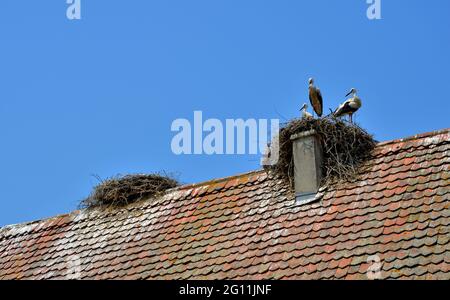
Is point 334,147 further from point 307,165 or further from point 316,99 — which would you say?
point 316,99

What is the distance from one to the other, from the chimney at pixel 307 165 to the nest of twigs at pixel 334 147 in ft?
0.35

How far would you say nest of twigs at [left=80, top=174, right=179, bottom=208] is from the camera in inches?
627

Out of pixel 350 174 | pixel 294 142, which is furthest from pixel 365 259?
pixel 294 142

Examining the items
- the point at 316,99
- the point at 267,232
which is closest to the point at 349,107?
the point at 316,99

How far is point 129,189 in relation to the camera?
631 inches

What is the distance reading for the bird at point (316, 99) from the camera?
15.3 meters

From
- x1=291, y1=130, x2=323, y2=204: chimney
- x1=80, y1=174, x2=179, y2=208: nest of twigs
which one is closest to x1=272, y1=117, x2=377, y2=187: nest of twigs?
x1=291, y1=130, x2=323, y2=204: chimney

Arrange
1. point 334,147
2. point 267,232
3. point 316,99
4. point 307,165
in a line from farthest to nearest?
point 316,99, point 334,147, point 307,165, point 267,232

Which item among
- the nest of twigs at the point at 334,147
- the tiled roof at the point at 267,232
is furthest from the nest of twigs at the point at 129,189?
the nest of twigs at the point at 334,147

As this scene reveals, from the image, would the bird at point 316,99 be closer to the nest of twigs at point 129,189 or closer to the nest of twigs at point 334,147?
the nest of twigs at point 334,147

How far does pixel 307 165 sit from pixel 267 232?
1.36m
